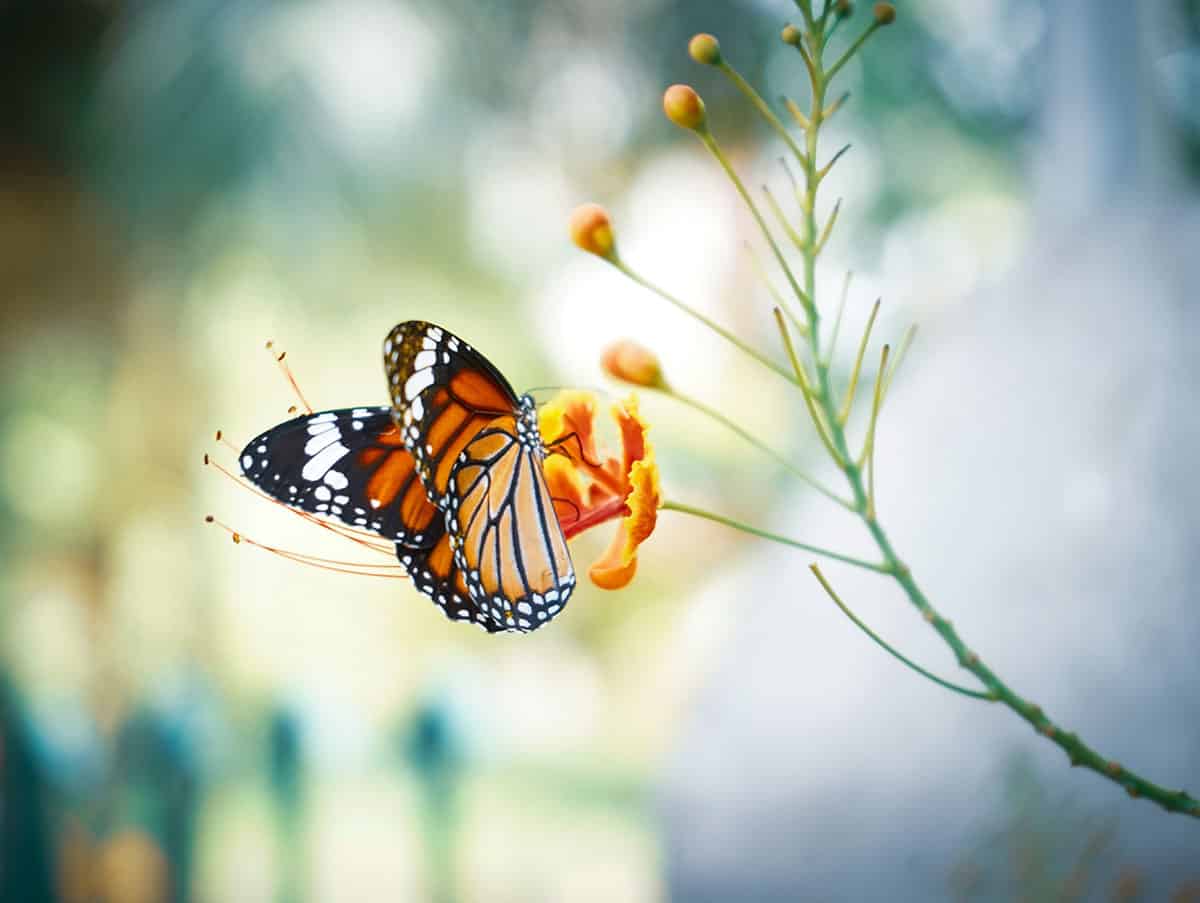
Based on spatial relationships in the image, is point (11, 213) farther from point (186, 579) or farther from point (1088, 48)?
point (1088, 48)

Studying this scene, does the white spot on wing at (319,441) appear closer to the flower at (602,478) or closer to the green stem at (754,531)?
the flower at (602,478)

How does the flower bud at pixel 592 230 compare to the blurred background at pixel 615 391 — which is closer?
the flower bud at pixel 592 230

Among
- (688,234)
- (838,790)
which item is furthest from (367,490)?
(688,234)

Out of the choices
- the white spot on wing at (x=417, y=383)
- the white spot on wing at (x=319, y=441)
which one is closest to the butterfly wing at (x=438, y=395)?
the white spot on wing at (x=417, y=383)

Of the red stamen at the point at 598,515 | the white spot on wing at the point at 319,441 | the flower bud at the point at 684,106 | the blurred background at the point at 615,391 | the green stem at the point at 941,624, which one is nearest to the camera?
the green stem at the point at 941,624

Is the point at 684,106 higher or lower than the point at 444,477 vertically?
higher

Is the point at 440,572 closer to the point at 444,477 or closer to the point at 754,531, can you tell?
the point at 444,477

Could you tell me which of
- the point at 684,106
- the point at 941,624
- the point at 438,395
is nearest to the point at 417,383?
the point at 438,395
